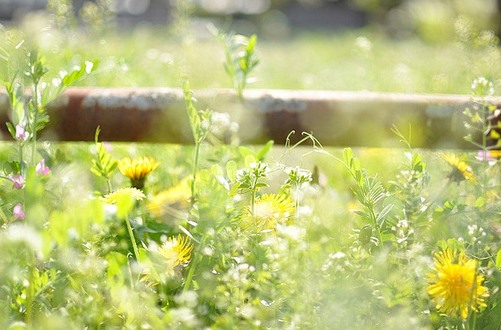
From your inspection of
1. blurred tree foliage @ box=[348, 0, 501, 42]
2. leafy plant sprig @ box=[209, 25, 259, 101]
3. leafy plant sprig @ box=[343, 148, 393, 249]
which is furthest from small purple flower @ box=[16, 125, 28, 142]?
blurred tree foliage @ box=[348, 0, 501, 42]

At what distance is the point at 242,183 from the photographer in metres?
1.40

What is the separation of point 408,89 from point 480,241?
8.35 feet

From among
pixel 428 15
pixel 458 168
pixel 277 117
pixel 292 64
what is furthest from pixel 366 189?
pixel 428 15

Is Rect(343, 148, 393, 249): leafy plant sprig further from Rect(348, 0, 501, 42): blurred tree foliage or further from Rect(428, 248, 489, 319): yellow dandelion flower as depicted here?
Rect(348, 0, 501, 42): blurred tree foliage

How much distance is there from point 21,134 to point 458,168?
2.91 ft

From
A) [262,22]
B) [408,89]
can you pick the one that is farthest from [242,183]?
[262,22]

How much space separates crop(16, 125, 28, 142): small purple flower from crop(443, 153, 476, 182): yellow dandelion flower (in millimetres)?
860

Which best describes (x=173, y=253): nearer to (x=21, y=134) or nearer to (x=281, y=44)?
(x=21, y=134)

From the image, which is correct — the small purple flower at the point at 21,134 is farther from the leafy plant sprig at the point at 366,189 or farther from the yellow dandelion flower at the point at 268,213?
the leafy plant sprig at the point at 366,189

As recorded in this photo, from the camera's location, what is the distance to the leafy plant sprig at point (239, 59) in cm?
203

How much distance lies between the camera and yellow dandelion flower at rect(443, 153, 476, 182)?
5.84ft

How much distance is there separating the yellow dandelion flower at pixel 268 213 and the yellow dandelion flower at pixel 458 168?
478mm

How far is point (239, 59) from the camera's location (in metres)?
2.08

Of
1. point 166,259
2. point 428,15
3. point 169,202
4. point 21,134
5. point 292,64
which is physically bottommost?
point 292,64
